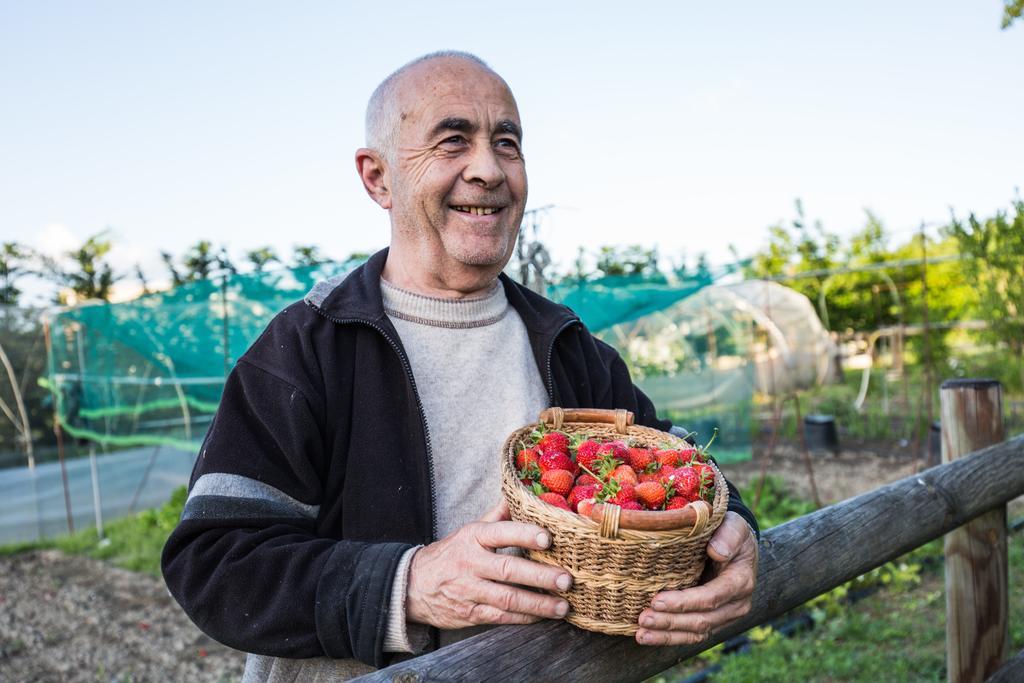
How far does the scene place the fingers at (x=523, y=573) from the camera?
1.06 meters

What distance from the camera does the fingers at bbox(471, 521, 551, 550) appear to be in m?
1.05

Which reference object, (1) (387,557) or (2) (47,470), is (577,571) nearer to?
(1) (387,557)

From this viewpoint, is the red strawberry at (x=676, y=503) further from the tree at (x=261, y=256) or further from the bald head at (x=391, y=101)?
the tree at (x=261, y=256)

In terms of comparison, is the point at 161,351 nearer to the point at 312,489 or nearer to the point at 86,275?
the point at 312,489

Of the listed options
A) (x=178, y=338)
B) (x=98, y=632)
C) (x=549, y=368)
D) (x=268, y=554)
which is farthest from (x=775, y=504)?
(x=268, y=554)

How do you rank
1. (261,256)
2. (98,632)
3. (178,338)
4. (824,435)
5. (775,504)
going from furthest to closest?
(261,256)
(824,435)
(775,504)
(178,338)
(98,632)

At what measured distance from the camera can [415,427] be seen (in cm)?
141

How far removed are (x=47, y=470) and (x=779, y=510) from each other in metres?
7.45

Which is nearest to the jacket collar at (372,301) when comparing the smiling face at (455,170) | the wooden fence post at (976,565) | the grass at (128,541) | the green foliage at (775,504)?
the smiling face at (455,170)

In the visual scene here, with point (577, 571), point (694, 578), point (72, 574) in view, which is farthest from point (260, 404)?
point (72, 574)

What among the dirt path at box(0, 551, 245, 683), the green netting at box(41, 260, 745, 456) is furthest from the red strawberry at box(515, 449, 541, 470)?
the dirt path at box(0, 551, 245, 683)

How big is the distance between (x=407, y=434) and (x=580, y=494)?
39 centimetres

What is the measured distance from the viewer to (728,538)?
1155mm

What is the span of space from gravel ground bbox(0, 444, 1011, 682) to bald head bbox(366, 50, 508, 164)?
11.9ft
